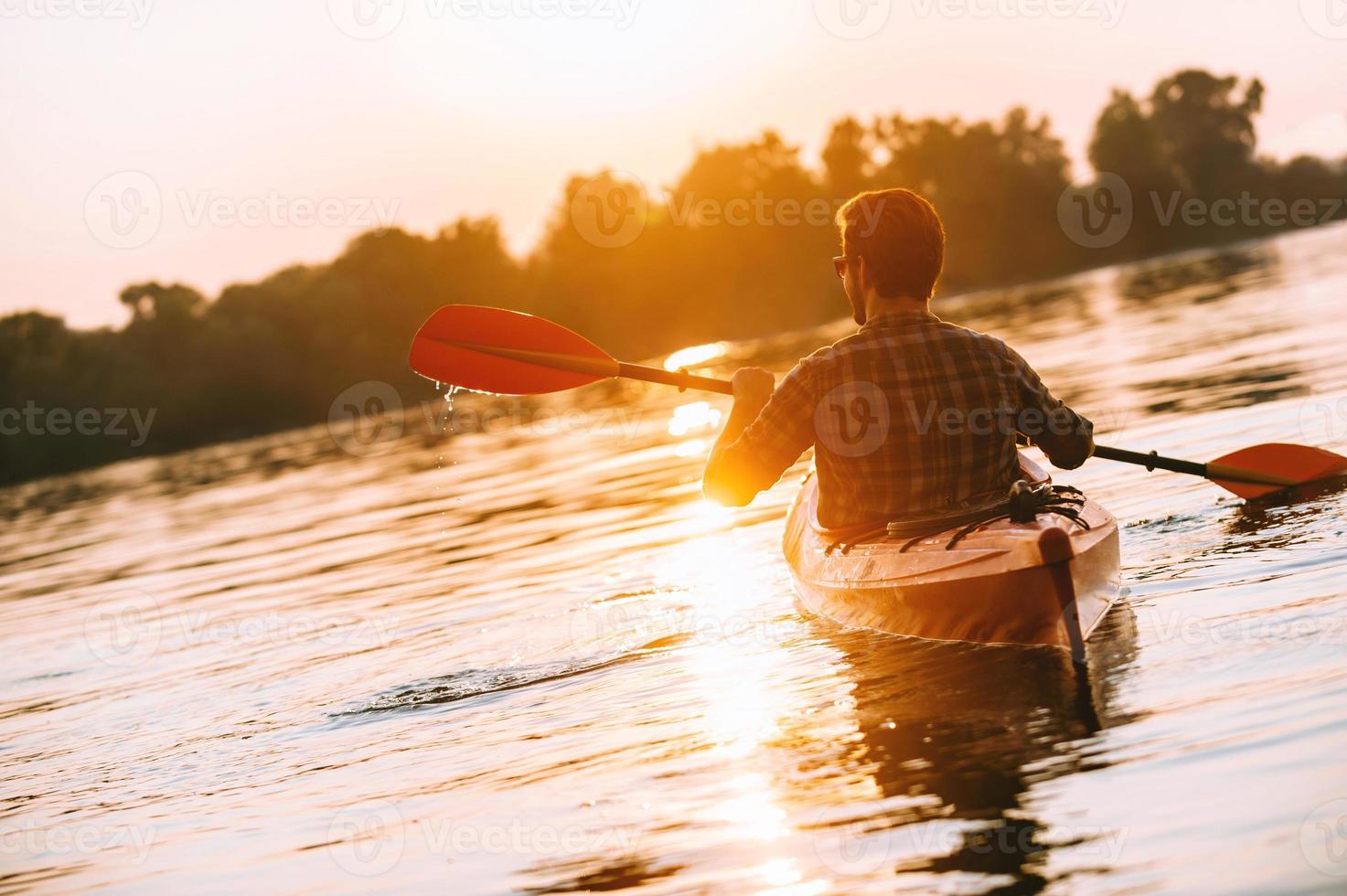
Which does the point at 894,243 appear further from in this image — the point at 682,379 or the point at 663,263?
the point at 663,263

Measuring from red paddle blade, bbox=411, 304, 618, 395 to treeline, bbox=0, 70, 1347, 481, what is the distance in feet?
212

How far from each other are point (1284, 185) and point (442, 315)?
93.3 m

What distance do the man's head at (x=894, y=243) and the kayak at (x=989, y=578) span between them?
94cm

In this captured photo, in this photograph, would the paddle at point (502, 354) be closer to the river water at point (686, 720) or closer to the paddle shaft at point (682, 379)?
the paddle shaft at point (682, 379)

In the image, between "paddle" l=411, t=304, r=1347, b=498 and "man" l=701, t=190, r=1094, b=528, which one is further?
"paddle" l=411, t=304, r=1347, b=498

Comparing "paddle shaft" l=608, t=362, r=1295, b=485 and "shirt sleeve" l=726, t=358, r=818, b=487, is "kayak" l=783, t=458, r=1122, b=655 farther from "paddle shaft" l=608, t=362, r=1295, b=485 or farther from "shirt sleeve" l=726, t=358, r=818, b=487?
"paddle shaft" l=608, t=362, r=1295, b=485

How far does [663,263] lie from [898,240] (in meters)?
87.1

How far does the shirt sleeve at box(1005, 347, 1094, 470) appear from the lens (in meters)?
5.46

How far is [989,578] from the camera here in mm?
4980

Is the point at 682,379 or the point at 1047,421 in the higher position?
the point at 682,379

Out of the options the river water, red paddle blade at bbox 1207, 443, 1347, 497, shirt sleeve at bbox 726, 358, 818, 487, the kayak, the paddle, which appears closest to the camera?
the river water

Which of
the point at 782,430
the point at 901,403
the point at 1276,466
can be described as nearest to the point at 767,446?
the point at 782,430

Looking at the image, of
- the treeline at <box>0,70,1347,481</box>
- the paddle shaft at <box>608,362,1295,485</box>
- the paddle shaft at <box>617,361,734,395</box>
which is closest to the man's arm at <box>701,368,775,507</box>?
the paddle shaft at <box>608,362,1295,485</box>

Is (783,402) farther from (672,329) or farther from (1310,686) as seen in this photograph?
(672,329)
